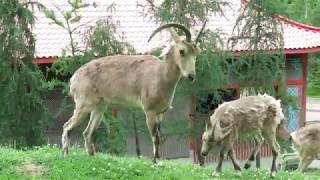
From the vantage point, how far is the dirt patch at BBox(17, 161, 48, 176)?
10562mm

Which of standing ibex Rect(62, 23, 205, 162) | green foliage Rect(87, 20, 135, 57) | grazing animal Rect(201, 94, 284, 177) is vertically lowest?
grazing animal Rect(201, 94, 284, 177)

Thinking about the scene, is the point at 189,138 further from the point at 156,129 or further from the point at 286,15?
the point at 156,129

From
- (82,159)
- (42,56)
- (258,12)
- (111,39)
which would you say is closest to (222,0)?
(258,12)

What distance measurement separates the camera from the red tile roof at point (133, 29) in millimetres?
21891

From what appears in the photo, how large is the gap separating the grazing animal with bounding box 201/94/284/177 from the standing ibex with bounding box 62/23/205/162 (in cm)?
92

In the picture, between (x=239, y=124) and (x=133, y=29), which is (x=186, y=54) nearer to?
(x=239, y=124)

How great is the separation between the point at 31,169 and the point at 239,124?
3.50 meters

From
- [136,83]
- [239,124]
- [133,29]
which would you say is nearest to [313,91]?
[133,29]

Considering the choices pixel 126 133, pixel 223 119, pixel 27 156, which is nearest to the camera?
pixel 27 156

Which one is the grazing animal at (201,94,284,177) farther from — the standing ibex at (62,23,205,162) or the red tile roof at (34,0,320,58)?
the red tile roof at (34,0,320,58)

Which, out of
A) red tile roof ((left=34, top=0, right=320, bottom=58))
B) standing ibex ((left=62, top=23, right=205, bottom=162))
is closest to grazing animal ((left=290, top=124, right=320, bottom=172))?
standing ibex ((left=62, top=23, right=205, bottom=162))

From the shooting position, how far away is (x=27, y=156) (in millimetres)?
11266

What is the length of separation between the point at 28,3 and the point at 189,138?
5607 mm

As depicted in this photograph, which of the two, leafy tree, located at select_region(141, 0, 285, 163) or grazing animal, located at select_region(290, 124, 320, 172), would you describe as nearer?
grazing animal, located at select_region(290, 124, 320, 172)
